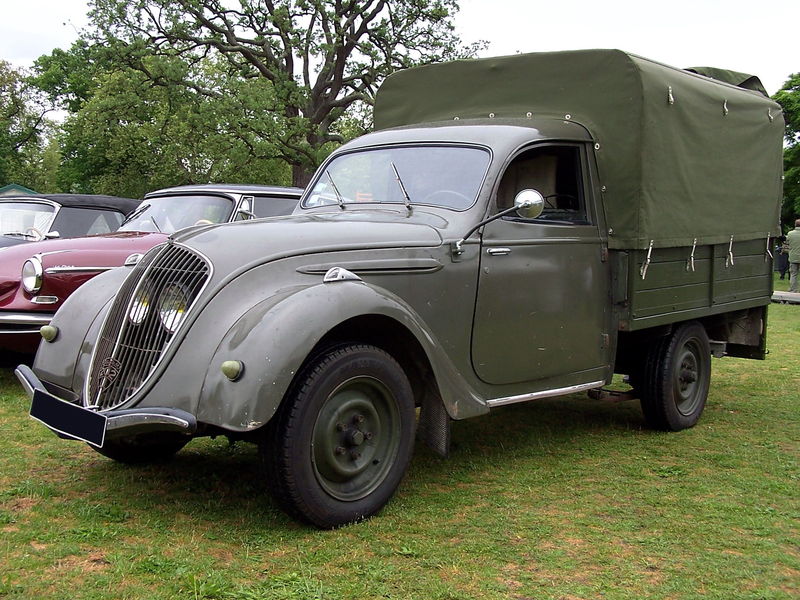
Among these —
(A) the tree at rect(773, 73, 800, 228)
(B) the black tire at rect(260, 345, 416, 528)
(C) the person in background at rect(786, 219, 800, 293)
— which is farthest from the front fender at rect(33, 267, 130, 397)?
(A) the tree at rect(773, 73, 800, 228)

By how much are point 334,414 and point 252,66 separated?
25310mm

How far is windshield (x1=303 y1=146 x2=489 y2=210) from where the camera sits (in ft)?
15.7

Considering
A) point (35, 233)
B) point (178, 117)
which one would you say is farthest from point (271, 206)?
point (178, 117)

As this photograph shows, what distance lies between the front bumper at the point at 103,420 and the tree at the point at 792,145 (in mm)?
31945

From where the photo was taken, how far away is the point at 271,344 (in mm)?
3461

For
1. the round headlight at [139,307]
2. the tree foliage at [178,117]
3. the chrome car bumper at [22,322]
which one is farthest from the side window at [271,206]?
the tree foliage at [178,117]

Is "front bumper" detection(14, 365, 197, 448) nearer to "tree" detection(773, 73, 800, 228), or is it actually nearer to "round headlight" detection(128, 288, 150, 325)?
"round headlight" detection(128, 288, 150, 325)

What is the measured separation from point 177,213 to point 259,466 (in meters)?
4.67

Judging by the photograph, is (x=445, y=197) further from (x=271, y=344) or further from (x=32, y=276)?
(x=32, y=276)

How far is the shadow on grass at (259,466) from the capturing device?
13.0 feet

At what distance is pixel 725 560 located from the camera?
3.54 meters

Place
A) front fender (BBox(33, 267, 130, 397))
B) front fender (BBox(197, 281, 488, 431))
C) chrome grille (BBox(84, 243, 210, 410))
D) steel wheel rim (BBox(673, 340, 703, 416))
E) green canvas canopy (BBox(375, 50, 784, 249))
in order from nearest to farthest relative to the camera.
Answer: front fender (BBox(197, 281, 488, 431)) < chrome grille (BBox(84, 243, 210, 410)) < front fender (BBox(33, 267, 130, 397)) < green canvas canopy (BBox(375, 50, 784, 249)) < steel wheel rim (BBox(673, 340, 703, 416))

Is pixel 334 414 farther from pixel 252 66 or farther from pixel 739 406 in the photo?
pixel 252 66

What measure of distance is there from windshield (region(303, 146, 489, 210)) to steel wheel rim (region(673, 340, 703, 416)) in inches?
93.6
